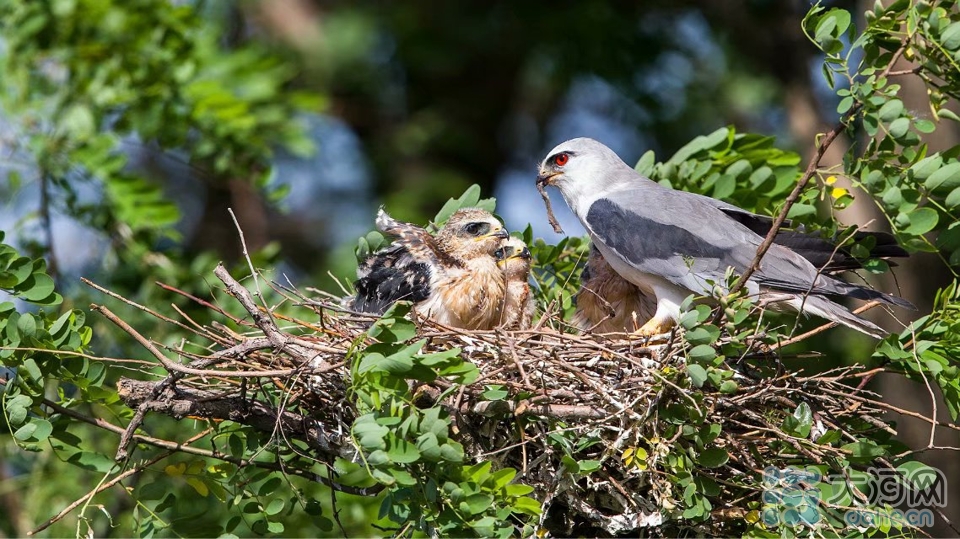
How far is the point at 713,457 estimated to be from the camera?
362 centimetres

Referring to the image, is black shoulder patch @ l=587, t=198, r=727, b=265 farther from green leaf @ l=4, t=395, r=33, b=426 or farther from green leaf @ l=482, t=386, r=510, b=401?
green leaf @ l=4, t=395, r=33, b=426

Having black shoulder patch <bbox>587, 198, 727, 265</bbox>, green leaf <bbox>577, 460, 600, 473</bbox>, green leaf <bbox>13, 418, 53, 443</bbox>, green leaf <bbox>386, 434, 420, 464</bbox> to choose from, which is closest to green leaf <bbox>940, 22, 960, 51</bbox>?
black shoulder patch <bbox>587, 198, 727, 265</bbox>

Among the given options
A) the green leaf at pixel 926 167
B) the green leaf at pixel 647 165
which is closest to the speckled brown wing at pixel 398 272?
the green leaf at pixel 647 165

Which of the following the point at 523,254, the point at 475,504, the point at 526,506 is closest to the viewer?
the point at 475,504

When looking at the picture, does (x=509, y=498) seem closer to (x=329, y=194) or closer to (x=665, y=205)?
(x=665, y=205)

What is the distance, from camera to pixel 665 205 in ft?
15.7

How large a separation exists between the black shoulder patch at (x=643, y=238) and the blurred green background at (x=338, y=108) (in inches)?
45.0

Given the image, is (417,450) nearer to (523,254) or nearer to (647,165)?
(523,254)

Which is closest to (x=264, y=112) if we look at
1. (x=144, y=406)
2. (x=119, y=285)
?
(x=119, y=285)

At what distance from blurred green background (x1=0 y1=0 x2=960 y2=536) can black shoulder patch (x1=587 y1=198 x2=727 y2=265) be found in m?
1.14

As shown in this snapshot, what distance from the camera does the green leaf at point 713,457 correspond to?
3617 millimetres

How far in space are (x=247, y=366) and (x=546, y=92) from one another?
9.37 m

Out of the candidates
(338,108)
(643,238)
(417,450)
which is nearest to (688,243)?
(643,238)

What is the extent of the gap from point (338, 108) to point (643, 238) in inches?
325
